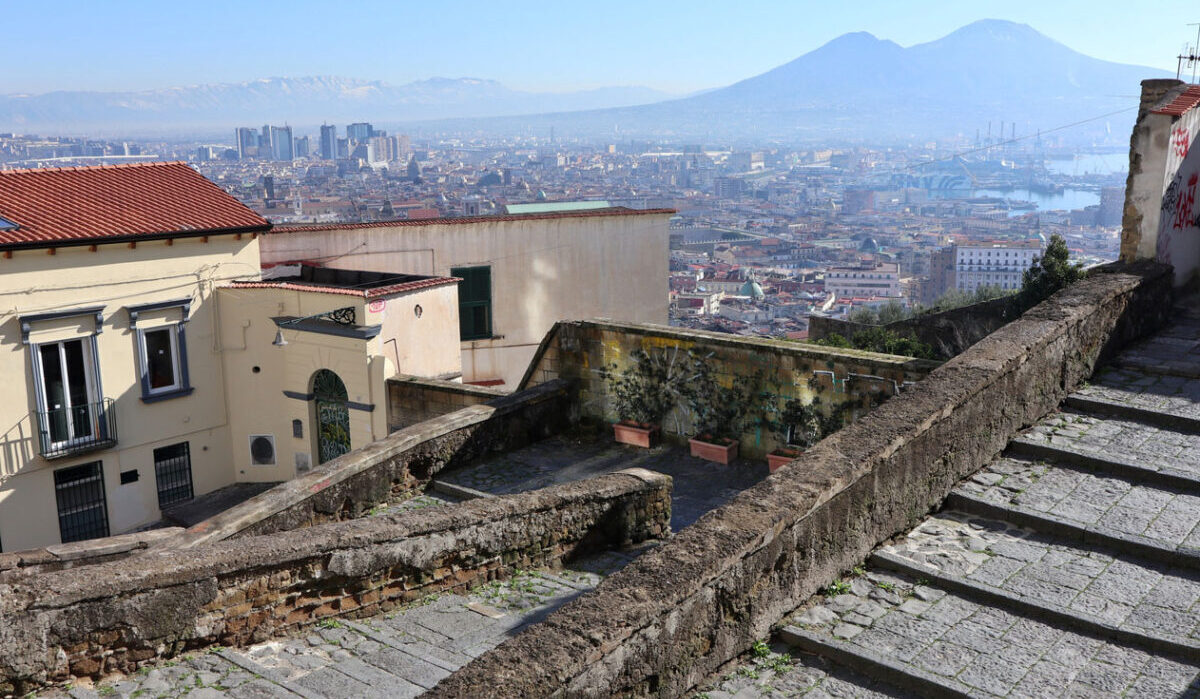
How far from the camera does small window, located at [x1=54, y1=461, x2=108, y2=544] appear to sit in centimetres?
1722

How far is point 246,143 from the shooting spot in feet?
513

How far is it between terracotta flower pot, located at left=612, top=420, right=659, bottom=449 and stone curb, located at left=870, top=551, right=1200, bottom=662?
5.21 meters

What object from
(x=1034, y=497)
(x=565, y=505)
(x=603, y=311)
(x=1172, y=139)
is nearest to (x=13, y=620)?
(x=565, y=505)

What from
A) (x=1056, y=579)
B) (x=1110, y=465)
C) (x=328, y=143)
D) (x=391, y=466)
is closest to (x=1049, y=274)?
(x=1110, y=465)

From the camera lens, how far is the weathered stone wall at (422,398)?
13812mm

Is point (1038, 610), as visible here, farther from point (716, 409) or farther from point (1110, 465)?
point (716, 409)

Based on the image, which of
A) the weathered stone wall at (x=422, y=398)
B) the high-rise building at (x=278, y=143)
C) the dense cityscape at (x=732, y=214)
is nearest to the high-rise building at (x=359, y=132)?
the dense cityscape at (x=732, y=214)

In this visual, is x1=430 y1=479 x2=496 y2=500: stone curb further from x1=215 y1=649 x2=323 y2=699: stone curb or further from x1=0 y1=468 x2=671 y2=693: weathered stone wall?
x1=215 y1=649 x2=323 y2=699: stone curb

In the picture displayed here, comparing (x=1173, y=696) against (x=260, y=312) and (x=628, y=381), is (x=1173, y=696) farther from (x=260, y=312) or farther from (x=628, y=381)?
(x=260, y=312)

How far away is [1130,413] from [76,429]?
1574 cm

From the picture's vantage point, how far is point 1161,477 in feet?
21.5

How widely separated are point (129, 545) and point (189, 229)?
9.20 meters

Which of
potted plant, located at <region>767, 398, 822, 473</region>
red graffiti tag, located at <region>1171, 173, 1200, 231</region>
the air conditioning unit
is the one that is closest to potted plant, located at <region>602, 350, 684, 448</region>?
potted plant, located at <region>767, 398, 822, 473</region>

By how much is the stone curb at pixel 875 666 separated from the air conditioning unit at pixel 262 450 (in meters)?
15.0
